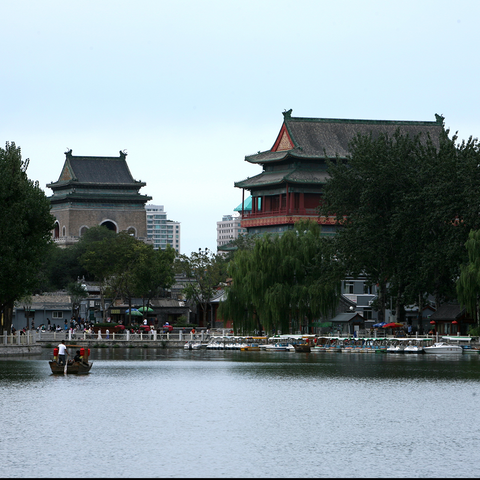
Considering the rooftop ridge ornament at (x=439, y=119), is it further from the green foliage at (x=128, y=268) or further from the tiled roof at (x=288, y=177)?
the green foliage at (x=128, y=268)

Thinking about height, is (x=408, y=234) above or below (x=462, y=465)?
above

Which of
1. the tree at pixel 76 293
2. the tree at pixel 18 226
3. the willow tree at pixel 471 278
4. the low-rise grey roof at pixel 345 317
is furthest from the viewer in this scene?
the tree at pixel 76 293

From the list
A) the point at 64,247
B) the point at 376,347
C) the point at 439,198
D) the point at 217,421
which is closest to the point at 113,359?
the point at 376,347

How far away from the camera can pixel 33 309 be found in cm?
9206

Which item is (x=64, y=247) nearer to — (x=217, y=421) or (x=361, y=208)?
(x=361, y=208)

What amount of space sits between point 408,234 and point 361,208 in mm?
3941

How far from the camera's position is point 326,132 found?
10644cm

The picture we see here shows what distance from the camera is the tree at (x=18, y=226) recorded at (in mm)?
58531

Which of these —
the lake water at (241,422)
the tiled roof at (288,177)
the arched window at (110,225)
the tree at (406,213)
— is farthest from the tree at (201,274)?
the lake water at (241,422)

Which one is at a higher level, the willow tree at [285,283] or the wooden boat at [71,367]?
the willow tree at [285,283]

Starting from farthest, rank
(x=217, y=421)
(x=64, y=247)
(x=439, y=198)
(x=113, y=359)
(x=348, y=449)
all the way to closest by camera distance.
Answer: (x=64, y=247) < (x=439, y=198) < (x=113, y=359) < (x=217, y=421) < (x=348, y=449)

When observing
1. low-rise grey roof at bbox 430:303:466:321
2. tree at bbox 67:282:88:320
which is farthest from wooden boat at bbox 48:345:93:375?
tree at bbox 67:282:88:320

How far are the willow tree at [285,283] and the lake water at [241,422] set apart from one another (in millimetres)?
20035

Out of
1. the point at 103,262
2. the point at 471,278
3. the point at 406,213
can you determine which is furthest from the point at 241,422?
the point at 103,262
